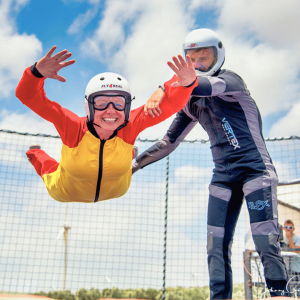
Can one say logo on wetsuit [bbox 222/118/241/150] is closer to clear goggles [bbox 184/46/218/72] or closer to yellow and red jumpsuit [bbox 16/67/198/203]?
yellow and red jumpsuit [bbox 16/67/198/203]

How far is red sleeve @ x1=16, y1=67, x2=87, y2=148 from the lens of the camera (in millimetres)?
2707

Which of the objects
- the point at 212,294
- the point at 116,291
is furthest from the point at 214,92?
the point at 116,291

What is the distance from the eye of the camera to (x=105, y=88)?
9.73ft

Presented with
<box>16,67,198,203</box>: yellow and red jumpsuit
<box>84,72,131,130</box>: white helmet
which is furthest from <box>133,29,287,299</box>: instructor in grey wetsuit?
<box>84,72,131,130</box>: white helmet

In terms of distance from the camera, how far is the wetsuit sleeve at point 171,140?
387 cm

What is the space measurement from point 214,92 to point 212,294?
1.85 meters

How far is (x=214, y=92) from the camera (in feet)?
9.72

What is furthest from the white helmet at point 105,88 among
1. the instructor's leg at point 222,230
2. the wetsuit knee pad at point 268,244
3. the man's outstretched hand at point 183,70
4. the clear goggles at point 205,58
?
the wetsuit knee pad at point 268,244

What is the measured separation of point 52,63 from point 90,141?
2.59 ft

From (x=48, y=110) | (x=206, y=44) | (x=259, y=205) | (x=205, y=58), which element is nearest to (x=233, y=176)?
(x=259, y=205)

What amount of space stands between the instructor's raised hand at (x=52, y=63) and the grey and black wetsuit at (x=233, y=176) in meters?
1.18

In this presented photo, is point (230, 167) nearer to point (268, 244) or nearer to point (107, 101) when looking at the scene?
point (268, 244)

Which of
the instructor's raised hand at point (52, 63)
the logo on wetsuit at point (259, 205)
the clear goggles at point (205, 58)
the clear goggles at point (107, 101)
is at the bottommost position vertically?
the logo on wetsuit at point (259, 205)

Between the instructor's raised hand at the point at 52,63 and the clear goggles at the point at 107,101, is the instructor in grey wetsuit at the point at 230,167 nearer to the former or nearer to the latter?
the clear goggles at the point at 107,101
